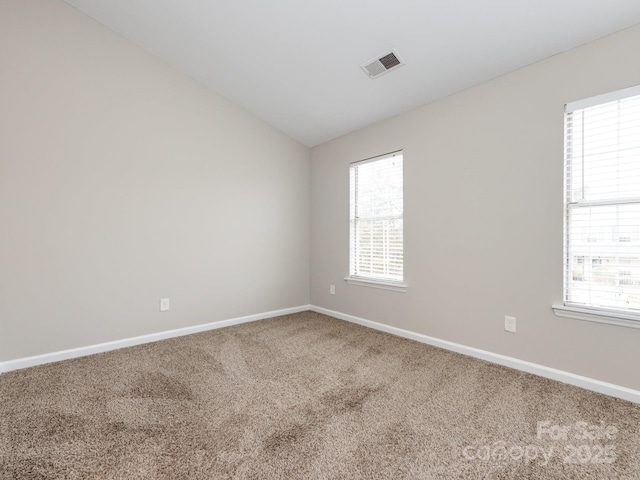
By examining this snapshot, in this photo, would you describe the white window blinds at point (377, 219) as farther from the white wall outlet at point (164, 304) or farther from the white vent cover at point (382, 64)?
the white wall outlet at point (164, 304)

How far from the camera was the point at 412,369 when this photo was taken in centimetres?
239

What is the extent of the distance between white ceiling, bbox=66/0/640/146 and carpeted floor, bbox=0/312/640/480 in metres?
2.44

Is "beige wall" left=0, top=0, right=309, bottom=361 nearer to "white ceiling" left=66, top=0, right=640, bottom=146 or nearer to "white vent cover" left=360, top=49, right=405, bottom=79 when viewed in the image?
"white ceiling" left=66, top=0, right=640, bottom=146

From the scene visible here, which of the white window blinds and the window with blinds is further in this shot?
the white window blinds

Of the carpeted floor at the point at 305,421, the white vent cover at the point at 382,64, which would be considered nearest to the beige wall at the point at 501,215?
the carpeted floor at the point at 305,421

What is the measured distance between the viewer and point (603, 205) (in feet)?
6.66

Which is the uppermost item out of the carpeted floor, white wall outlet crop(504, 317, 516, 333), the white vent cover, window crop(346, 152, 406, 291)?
the white vent cover

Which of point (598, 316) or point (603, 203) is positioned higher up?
point (603, 203)

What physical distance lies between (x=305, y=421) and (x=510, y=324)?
182 cm

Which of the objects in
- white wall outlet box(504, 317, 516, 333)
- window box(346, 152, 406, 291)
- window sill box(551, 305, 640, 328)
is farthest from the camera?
window box(346, 152, 406, 291)

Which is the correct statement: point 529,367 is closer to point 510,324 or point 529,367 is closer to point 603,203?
point 510,324

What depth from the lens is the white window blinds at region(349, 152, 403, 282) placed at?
10.9 ft

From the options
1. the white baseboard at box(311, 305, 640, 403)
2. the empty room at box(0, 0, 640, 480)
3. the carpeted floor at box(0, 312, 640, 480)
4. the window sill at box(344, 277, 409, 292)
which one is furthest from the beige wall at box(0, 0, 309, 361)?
the white baseboard at box(311, 305, 640, 403)

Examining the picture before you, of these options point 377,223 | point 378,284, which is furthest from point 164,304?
point 377,223
